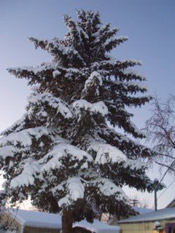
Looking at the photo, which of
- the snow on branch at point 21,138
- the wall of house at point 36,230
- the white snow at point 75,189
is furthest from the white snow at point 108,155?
the wall of house at point 36,230

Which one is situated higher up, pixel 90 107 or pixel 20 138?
pixel 90 107

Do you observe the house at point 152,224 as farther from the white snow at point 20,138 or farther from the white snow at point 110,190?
the white snow at point 20,138

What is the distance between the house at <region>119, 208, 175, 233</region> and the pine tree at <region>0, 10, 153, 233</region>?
1.38 meters

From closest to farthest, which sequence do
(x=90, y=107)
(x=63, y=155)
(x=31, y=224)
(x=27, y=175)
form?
(x=27, y=175), (x=63, y=155), (x=90, y=107), (x=31, y=224)

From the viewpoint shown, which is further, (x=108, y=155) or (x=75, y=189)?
(x=108, y=155)

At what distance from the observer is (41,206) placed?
11938 mm

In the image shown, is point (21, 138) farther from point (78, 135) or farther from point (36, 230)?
point (36, 230)

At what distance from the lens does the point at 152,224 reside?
41.6 ft

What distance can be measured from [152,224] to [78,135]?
5.42 m

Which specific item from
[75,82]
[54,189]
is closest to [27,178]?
[54,189]

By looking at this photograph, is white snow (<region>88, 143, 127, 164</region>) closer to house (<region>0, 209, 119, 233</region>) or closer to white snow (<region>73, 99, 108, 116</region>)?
white snow (<region>73, 99, 108, 116</region>)

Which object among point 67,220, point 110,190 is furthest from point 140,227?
point 110,190

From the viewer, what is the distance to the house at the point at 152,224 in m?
11.6

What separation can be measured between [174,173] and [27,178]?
1231cm
